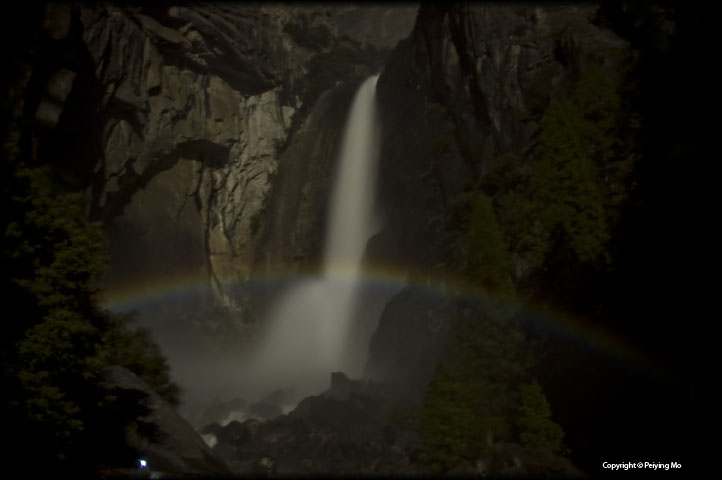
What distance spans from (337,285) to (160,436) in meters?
41.6

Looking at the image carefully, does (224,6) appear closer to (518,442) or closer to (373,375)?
(373,375)

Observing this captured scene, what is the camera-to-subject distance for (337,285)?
63.6m

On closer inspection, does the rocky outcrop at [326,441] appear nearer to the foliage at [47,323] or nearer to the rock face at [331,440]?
the rock face at [331,440]

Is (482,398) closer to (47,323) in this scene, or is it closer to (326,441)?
(326,441)

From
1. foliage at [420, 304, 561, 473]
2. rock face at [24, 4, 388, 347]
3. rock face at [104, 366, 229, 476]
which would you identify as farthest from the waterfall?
rock face at [104, 366, 229, 476]

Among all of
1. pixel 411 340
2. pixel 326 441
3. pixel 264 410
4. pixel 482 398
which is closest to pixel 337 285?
pixel 264 410

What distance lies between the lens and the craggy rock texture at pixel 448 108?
36188 mm

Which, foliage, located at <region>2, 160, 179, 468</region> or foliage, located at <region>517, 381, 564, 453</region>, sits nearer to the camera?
foliage, located at <region>2, 160, 179, 468</region>

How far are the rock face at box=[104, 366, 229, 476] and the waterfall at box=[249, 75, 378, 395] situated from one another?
3494 centimetres

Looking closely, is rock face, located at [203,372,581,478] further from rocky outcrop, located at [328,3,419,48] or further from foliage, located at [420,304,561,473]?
rocky outcrop, located at [328,3,419,48]

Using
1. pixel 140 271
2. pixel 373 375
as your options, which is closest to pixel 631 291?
pixel 373 375

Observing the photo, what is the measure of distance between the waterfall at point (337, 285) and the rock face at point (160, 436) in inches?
1375

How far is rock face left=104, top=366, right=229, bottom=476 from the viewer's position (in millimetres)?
20969

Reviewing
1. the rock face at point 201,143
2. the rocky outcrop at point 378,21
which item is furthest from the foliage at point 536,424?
the rocky outcrop at point 378,21
